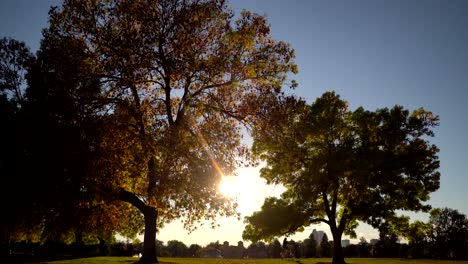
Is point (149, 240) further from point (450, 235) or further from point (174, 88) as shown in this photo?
point (450, 235)

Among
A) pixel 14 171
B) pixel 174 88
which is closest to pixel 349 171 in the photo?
pixel 174 88

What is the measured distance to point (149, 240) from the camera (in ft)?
78.8

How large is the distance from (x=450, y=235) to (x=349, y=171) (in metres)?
85.1

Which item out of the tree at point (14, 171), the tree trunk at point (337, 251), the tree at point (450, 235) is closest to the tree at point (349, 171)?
the tree trunk at point (337, 251)

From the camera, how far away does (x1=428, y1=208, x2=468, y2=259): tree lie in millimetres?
95438

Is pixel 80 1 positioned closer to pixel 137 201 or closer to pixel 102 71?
pixel 102 71

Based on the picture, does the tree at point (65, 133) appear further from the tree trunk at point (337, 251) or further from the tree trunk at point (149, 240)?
the tree trunk at point (337, 251)

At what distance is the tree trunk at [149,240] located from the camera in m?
23.2

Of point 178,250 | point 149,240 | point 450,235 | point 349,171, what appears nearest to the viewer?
point 149,240

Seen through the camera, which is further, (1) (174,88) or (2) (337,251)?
(2) (337,251)

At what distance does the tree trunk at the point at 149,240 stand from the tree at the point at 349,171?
1205cm

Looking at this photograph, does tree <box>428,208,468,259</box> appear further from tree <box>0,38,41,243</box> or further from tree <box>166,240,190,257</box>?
tree <box>0,38,41,243</box>

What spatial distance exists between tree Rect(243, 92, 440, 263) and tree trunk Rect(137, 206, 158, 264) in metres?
12.0

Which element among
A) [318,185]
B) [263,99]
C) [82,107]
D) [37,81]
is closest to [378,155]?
[318,185]
